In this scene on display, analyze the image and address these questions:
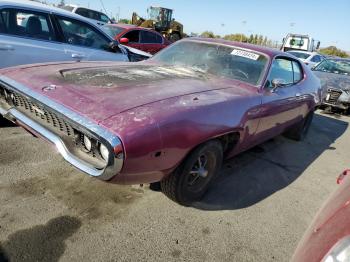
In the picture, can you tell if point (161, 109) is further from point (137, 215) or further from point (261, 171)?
point (261, 171)

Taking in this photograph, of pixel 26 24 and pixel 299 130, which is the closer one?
pixel 26 24

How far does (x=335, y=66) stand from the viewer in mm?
9680

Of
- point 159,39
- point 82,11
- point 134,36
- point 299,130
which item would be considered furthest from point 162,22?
point 299,130

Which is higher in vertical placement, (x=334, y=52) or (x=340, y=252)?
(x=340, y=252)

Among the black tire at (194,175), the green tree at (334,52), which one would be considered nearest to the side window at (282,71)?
the black tire at (194,175)

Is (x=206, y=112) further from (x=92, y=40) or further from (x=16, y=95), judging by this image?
(x=92, y=40)

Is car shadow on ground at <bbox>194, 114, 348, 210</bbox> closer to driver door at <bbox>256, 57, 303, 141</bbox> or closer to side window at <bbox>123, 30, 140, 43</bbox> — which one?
driver door at <bbox>256, 57, 303, 141</bbox>

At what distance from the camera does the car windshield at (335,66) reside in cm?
945

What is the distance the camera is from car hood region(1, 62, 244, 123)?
249 cm

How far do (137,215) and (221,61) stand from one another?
7.03 ft

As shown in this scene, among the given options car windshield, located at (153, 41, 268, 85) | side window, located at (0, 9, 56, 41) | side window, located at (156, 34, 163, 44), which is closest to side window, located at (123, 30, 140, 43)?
side window, located at (156, 34, 163, 44)

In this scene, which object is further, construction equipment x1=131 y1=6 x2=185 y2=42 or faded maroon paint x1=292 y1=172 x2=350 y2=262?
construction equipment x1=131 y1=6 x2=185 y2=42

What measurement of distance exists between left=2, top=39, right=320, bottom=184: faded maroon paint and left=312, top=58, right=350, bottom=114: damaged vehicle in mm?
4814

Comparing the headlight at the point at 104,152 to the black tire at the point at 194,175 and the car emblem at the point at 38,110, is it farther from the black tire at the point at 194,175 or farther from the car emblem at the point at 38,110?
the car emblem at the point at 38,110
